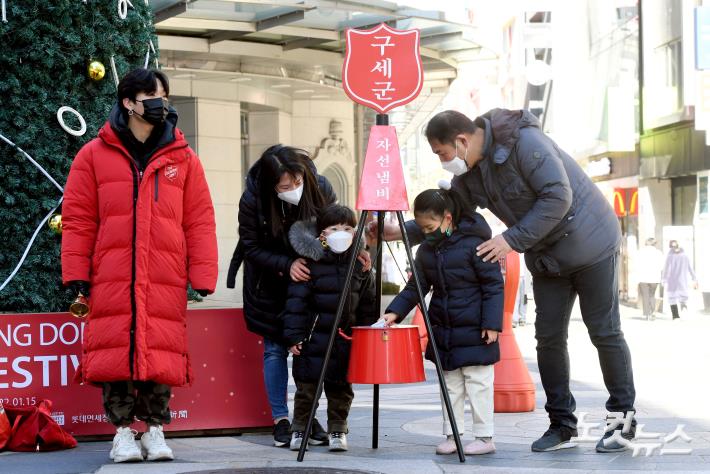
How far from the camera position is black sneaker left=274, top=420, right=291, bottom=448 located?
6.68 m

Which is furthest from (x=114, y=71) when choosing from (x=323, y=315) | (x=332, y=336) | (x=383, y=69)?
(x=332, y=336)

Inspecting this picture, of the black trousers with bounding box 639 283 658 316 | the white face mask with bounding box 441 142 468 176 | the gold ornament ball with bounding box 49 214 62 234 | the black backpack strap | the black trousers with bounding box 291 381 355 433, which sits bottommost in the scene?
the black trousers with bounding box 639 283 658 316

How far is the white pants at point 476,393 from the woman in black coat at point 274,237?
0.75 meters

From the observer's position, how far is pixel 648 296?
24.9 metres

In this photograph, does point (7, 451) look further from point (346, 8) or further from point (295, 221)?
point (346, 8)

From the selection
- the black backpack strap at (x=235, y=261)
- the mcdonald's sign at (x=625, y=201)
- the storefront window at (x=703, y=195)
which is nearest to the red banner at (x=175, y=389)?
the black backpack strap at (x=235, y=261)

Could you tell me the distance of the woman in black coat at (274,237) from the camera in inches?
261

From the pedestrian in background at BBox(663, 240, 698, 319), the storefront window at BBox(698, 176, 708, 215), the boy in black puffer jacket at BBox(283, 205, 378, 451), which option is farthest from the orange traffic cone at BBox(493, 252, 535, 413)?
the storefront window at BBox(698, 176, 708, 215)

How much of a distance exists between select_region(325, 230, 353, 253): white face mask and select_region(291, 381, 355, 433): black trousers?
26.8 inches

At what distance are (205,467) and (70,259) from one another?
114 centimetres

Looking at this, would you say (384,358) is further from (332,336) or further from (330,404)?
(330,404)

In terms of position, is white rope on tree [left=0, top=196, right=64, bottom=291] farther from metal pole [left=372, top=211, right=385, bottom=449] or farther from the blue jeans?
metal pole [left=372, top=211, right=385, bottom=449]

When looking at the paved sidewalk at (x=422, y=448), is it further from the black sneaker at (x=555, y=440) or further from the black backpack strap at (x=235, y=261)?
the black backpack strap at (x=235, y=261)

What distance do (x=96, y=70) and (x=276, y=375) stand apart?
6.53 ft
